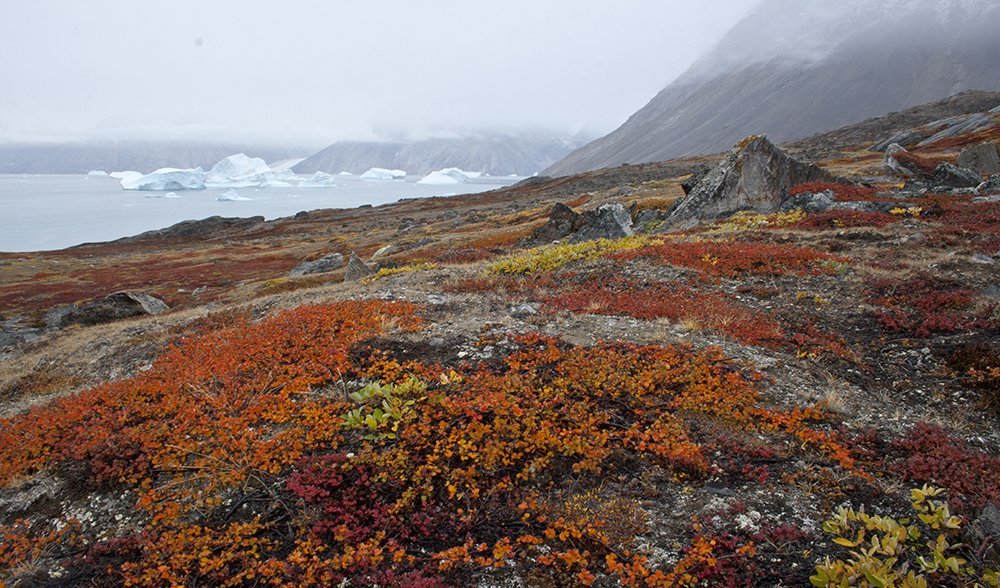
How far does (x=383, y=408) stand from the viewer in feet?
27.2

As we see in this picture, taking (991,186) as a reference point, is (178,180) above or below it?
above

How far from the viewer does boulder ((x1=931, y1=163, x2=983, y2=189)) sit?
3294cm

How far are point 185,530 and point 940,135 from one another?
118 m

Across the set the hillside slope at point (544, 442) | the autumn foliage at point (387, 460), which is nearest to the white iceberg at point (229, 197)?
the hillside slope at point (544, 442)

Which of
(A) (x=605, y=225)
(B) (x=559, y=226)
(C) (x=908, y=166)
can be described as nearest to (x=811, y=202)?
(A) (x=605, y=225)

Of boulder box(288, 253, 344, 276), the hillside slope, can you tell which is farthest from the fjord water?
the hillside slope

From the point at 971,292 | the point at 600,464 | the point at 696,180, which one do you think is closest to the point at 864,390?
the point at 600,464

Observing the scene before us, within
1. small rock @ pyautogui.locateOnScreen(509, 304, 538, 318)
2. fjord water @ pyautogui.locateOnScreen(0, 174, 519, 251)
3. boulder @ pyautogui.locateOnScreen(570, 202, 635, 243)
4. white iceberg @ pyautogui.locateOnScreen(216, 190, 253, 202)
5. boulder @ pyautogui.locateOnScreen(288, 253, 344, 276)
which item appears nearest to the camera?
small rock @ pyautogui.locateOnScreen(509, 304, 538, 318)

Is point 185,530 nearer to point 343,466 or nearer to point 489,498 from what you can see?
point 343,466

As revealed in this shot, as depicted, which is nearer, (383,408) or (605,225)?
(383,408)

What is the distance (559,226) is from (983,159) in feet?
125

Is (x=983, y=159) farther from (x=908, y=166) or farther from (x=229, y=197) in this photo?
(x=229, y=197)

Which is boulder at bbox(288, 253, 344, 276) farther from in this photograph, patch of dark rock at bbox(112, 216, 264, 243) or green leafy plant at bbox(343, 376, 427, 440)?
patch of dark rock at bbox(112, 216, 264, 243)

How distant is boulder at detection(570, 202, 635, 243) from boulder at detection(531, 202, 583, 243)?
173cm
